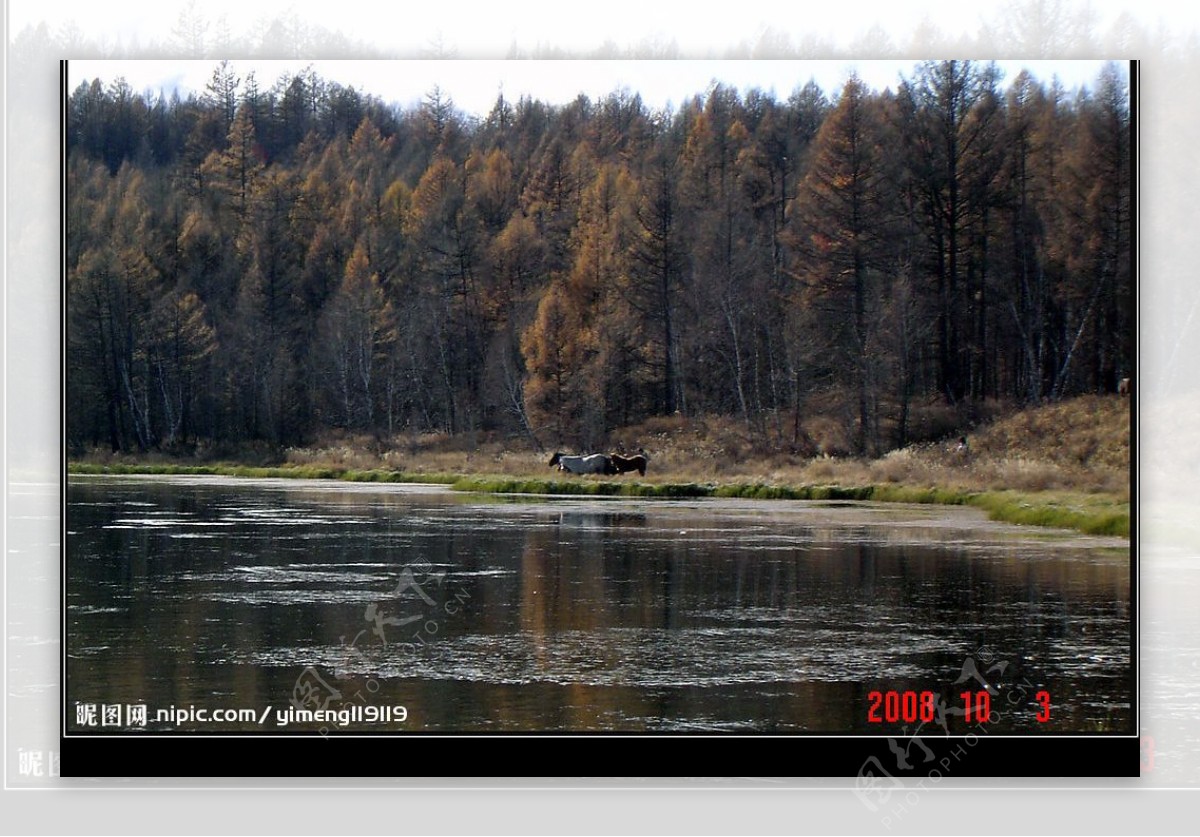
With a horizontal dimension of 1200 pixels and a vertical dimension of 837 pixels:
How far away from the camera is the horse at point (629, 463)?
22609 millimetres

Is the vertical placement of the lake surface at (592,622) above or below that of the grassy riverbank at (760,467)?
below

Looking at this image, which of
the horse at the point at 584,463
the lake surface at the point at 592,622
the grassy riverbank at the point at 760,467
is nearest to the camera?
the lake surface at the point at 592,622

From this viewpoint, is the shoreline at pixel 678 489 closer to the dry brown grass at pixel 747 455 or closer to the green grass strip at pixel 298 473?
the green grass strip at pixel 298 473

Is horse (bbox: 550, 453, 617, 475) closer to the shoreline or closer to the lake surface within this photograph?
the shoreline

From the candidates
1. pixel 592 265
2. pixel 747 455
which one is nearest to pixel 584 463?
pixel 747 455

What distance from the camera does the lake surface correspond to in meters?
9.46

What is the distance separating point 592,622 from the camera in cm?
1191

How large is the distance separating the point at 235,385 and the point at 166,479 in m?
1.78

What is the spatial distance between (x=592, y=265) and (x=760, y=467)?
4.51m

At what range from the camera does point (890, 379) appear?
21969 mm

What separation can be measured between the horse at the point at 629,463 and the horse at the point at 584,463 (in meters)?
0.11

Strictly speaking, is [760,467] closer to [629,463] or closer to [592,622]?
[629,463]
